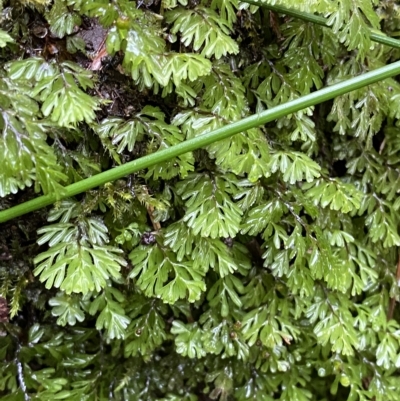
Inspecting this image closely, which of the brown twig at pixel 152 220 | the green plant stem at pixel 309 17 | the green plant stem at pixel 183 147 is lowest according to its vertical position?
the brown twig at pixel 152 220

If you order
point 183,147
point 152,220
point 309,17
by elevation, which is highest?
point 309,17

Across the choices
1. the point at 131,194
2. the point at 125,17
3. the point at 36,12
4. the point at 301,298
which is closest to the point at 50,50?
the point at 36,12

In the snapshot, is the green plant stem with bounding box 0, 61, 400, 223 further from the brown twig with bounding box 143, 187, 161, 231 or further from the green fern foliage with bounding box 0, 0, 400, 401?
the brown twig with bounding box 143, 187, 161, 231

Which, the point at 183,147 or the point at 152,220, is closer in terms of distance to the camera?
the point at 183,147

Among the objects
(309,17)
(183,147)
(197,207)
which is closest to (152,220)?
(197,207)

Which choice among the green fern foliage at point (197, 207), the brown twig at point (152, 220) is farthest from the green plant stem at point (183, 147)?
the brown twig at point (152, 220)

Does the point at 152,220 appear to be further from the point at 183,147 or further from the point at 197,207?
the point at 183,147

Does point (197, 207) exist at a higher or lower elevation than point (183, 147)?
lower

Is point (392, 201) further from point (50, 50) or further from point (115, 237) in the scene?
point (50, 50)

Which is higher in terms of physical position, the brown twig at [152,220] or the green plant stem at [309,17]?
the green plant stem at [309,17]

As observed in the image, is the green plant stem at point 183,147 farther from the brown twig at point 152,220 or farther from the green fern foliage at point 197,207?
the brown twig at point 152,220

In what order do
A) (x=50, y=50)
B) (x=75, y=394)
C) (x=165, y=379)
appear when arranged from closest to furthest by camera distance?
(x=50, y=50)
(x=75, y=394)
(x=165, y=379)
